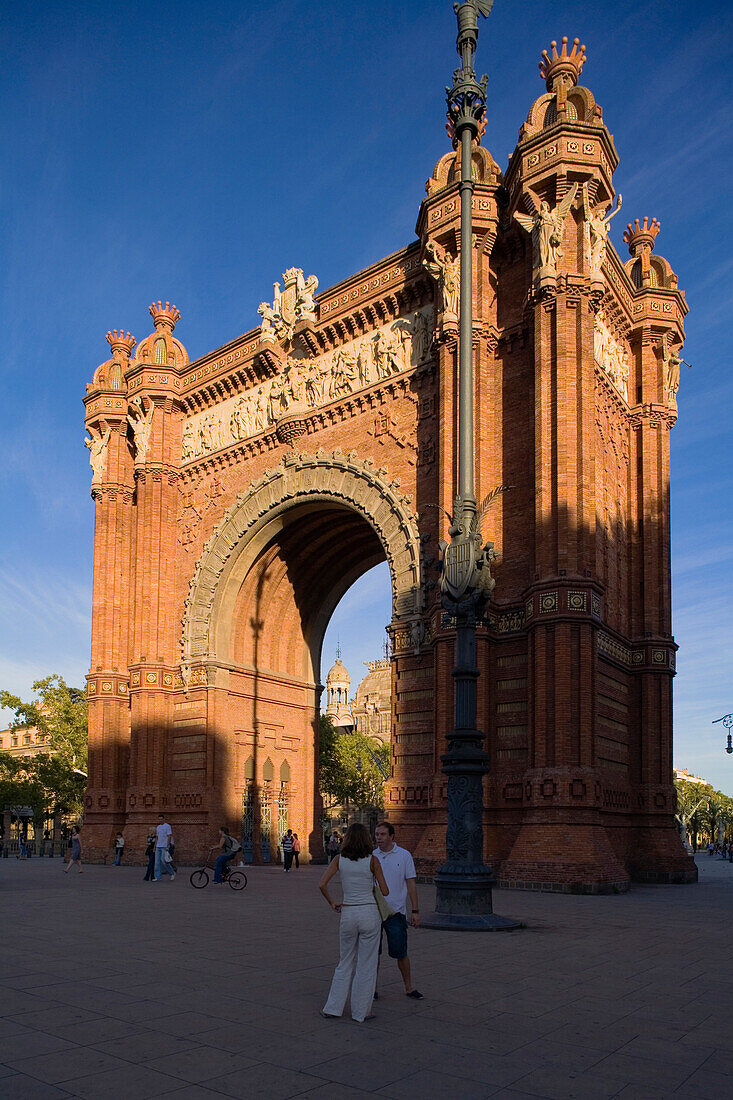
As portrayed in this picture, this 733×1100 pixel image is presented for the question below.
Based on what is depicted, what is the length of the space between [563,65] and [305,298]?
34.0 ft

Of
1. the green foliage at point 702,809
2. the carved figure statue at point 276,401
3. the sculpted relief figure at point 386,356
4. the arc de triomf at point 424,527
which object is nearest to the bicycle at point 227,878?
the arc de triomf at point 424,527

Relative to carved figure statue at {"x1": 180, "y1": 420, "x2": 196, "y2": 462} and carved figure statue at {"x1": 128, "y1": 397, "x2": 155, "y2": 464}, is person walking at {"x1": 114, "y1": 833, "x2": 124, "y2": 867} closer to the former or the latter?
carved figure statue at {"x1": 128, "y1": 397, "x2": 155, "y2": 464}

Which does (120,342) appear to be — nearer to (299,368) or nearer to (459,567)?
(299,368)

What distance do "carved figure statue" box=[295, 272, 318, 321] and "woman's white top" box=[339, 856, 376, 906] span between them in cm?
2498

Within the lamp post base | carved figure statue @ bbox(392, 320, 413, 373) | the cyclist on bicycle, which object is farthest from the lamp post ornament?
carved figure statue @ bbox(392, 320, 413, 373)

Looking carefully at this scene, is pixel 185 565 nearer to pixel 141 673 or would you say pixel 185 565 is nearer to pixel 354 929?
pixel 141 673

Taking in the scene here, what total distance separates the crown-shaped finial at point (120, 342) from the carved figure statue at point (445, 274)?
55.0 ft

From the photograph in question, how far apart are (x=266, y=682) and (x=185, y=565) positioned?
519 centimetres

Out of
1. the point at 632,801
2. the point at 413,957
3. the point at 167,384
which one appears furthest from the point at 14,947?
the point at 167,384

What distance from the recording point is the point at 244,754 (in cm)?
3312

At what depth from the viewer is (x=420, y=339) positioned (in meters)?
27.8

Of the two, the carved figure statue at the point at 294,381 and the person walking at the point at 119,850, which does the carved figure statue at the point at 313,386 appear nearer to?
the carved figure statue at the point at 294,381

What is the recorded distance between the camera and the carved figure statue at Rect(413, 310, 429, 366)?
27688 mm

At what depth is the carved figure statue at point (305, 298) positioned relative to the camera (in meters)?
30.9
